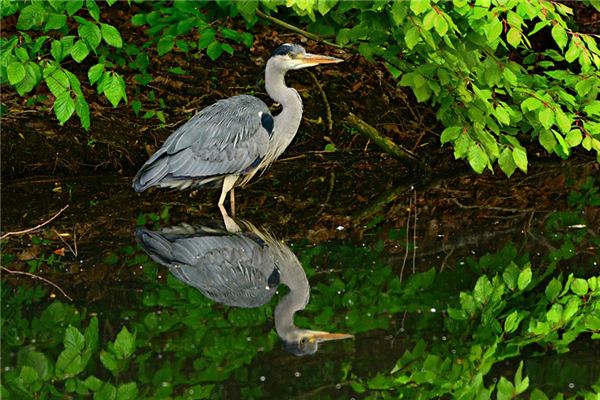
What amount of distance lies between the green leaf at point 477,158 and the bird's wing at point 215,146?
4.87 ft

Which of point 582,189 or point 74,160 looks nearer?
point 582,189

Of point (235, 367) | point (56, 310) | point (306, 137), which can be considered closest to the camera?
point (235, 367)

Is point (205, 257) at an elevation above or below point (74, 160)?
above

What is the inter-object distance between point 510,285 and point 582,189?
7.74 feet

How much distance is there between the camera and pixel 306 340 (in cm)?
504

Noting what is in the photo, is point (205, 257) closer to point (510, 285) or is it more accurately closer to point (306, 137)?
point (510, 285)

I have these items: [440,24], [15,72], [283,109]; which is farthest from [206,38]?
[440,24]

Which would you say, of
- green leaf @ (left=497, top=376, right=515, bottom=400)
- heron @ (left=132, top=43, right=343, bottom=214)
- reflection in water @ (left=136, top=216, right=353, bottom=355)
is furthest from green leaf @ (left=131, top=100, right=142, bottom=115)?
green leaf @ (left=497, top=376, right=515, bottom=400)

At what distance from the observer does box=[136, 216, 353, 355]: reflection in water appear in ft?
17.7

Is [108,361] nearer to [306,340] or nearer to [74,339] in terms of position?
[74,339]

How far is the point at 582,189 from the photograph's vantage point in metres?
8.03

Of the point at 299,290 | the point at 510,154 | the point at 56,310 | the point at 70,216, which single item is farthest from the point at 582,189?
the point at 56,310

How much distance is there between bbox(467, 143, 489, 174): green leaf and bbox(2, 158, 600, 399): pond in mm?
463

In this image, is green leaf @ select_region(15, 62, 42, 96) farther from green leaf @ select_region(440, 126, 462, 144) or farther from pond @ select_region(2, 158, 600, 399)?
green leaf @ select_region(440, 126, 462, 144)
